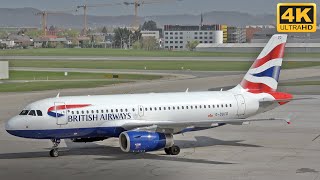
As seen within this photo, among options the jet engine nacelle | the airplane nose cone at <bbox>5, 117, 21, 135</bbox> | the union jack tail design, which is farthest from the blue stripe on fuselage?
the union jack tail design

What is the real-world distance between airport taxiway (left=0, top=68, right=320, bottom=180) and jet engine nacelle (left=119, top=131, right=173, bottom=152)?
2.64ft

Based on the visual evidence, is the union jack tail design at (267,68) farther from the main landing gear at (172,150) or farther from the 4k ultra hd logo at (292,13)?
the 4k ultra hd logo at (292,13)

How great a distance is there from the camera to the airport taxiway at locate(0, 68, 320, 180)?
38.7 m

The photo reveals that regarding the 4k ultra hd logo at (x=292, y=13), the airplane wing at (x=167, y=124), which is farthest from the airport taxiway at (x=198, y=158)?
the 4k ultra hd logo at (x=292, y=13)

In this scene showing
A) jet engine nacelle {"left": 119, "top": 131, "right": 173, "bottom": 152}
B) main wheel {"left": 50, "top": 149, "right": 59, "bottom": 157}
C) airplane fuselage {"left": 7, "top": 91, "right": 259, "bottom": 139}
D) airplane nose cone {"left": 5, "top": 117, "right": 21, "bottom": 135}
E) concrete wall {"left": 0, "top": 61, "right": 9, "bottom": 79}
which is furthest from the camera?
concrete wall {"left": 0, "top": 61, "right": 9, "bottom": 79}

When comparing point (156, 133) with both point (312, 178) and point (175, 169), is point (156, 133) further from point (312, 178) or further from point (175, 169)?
point (312, 178)

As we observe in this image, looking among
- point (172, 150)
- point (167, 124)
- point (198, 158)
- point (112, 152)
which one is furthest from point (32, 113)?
point (198, 158)

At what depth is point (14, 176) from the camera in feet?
125

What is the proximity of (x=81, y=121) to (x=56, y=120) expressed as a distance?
1.60m

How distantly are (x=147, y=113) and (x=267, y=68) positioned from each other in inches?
402

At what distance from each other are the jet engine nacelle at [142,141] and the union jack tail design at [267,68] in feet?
32.7

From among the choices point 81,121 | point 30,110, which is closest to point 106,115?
point 81,121

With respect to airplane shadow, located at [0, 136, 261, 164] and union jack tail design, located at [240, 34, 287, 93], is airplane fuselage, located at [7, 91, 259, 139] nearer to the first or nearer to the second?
union jack tail design, located at [240, 34, 287, 93]

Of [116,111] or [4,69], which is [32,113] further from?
[4,69]
